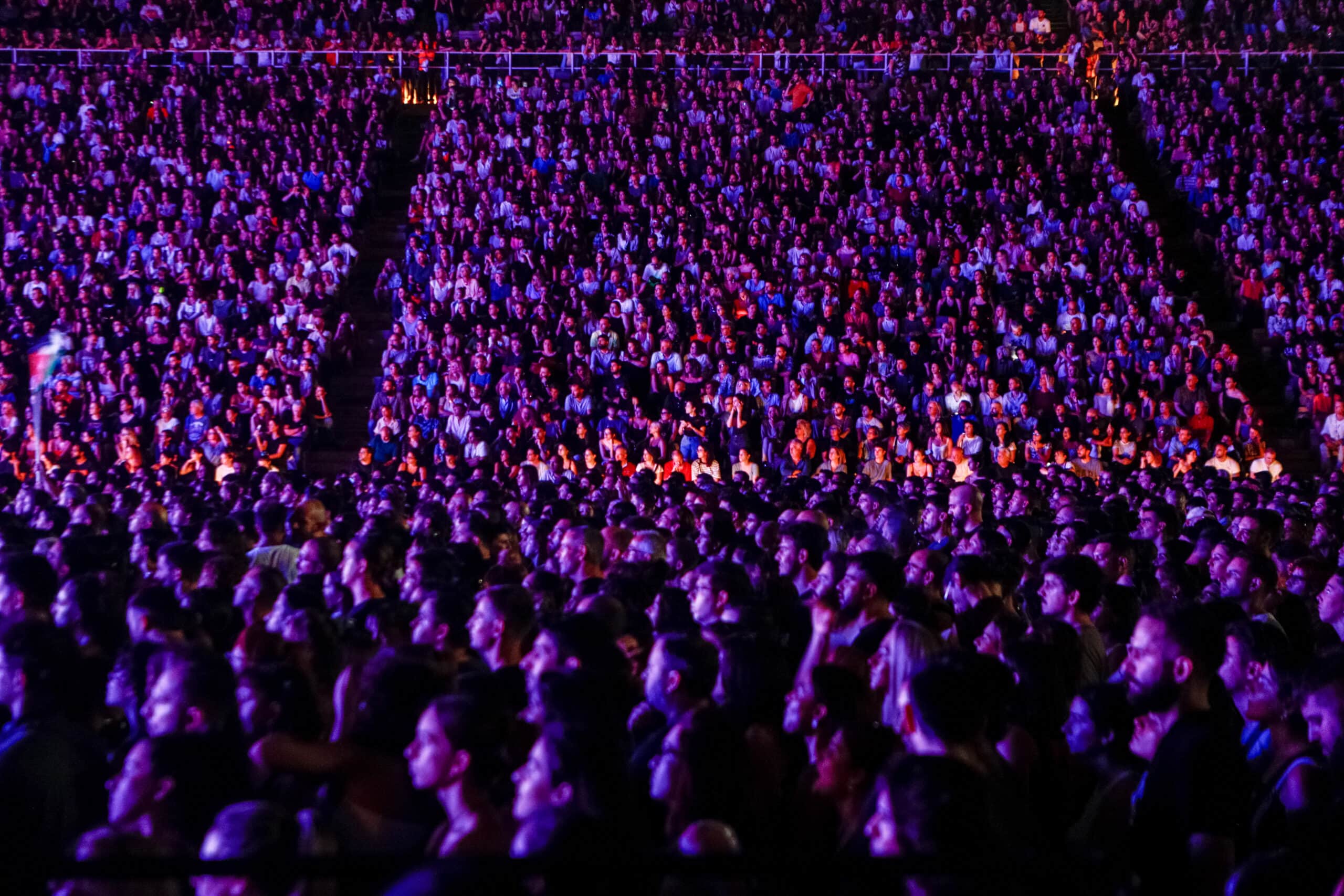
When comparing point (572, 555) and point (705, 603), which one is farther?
point (572, 555)

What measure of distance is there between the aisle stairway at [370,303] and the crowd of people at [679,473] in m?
0.49

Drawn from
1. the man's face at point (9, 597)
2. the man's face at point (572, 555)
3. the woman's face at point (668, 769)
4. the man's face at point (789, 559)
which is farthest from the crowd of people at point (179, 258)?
the woman's face at point (668, 769)

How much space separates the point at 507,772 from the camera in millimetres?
3846

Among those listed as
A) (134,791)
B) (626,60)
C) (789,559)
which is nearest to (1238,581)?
(789,559)

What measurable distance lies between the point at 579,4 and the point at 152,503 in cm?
2082

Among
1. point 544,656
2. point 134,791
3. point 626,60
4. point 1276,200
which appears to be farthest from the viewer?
point 626,60

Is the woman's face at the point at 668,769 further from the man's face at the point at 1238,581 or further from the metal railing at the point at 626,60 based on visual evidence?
the metal railing at the point at 626,60

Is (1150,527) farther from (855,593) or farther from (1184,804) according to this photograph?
(1184,804)

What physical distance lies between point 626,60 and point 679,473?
12.3 m

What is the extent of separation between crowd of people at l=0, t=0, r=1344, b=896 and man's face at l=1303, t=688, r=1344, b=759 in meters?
0.02

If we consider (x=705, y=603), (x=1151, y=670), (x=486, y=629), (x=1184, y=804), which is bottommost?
(x=705, y=603)

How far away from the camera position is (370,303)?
2141cm

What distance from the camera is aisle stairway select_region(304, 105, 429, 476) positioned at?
18.7 m

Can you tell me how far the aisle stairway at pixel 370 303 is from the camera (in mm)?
18688
